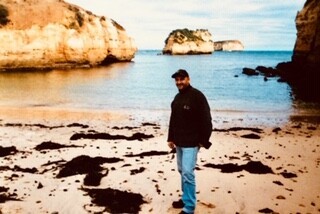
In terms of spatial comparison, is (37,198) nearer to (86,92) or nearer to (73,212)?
(73,212)

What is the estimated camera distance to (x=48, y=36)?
69.1 meters

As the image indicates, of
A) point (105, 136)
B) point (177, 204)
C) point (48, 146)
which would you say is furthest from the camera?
point (105, 136)

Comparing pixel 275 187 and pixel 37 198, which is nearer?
pixel 37 198

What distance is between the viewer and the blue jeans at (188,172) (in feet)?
20.4

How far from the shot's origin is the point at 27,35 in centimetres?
6706

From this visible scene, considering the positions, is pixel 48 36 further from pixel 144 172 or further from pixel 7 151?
pixel 144 172

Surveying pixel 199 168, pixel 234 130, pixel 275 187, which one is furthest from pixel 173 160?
pixel 234 130

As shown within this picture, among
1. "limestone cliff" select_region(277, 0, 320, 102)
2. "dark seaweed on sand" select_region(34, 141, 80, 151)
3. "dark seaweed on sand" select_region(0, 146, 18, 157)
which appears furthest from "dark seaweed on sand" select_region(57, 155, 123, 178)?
"limestone cliff" select_region(277, 0, 320, 102)

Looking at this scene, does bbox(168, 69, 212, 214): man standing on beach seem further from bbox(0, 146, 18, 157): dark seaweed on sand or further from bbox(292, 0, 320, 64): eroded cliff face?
bbox(292, 0, 320, 64): eroded cliff face

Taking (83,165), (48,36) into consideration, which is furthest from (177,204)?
(48,36)

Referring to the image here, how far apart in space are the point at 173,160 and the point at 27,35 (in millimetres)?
63758

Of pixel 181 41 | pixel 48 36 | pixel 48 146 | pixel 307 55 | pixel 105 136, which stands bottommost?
pixel 105 136

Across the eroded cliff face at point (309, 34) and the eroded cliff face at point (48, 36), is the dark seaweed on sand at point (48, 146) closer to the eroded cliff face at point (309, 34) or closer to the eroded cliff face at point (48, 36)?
the eroded cliff face at point (309, 34)

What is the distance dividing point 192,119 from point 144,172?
3455mm
